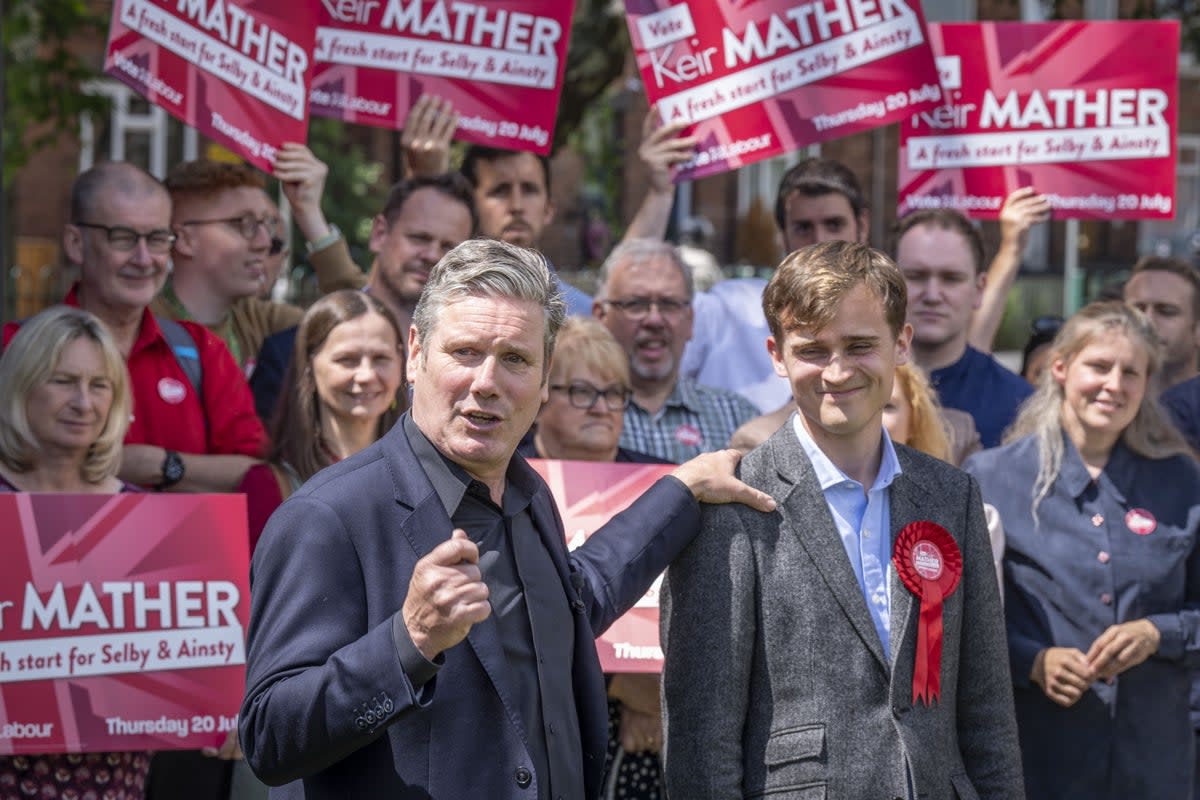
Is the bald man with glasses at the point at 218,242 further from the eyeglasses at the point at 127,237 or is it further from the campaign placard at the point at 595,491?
the campaign placard at the point at 595,491

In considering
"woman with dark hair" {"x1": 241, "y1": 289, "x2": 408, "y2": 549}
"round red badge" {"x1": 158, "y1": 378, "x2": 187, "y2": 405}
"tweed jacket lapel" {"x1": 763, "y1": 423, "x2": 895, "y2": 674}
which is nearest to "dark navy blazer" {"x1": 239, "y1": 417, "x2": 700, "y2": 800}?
"tweed jacket lapel" {"x1": 763, "y1": 423, "x2": 895, "y2": 674}

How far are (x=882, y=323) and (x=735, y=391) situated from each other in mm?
2995

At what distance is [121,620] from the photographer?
4375mm

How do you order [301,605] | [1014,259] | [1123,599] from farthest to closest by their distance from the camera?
1. [1014,259]
2. [1123,599]
3. [301,605]

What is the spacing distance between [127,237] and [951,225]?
2.92 metres

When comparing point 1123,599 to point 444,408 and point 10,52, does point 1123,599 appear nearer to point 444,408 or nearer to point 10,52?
point 444,408

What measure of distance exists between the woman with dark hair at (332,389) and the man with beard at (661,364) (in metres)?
1.06

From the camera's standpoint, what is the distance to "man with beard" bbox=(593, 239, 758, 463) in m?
5.57

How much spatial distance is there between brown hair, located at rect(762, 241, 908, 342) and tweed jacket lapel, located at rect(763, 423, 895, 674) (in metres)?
0.27

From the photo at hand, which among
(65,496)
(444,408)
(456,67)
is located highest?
(456,67)

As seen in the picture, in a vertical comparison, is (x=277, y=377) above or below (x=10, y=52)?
below

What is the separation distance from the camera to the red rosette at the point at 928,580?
3330mm

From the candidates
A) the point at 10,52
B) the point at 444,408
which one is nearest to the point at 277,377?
the point at 444,408

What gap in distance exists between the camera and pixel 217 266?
238 inches
